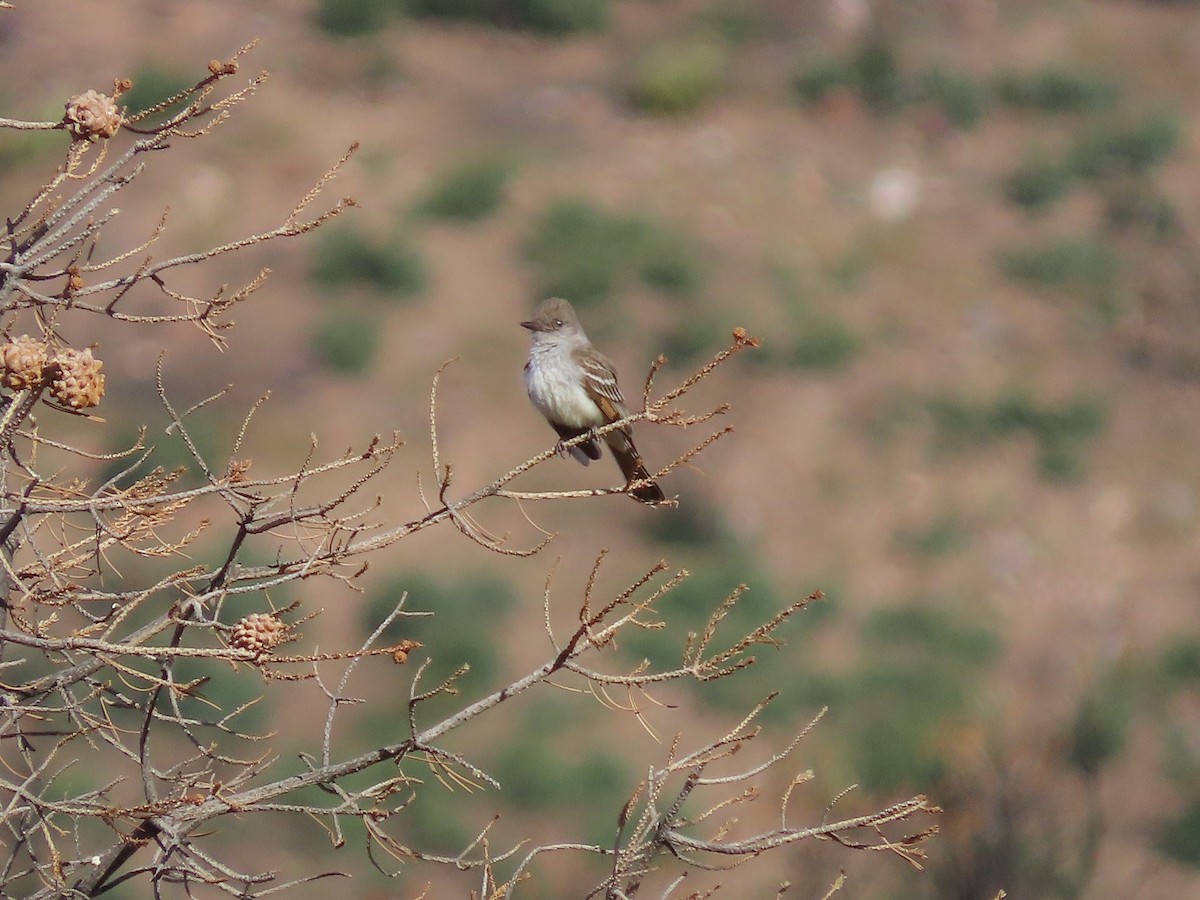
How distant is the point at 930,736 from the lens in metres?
13.4

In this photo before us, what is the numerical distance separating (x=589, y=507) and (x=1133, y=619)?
17.7ft

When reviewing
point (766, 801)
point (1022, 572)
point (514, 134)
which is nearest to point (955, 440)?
point (1022, 572)

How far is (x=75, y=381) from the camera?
3.36 m

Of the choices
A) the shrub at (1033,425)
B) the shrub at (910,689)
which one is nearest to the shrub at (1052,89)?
the shrub at (1033,425)

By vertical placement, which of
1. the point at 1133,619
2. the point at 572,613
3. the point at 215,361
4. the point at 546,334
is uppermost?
the point at 546,334

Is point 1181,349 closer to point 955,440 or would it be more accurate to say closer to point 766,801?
point 955,440

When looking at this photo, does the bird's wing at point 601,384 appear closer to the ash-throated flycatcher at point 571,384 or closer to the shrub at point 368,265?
the ash-throated flycatcher at point 571,384

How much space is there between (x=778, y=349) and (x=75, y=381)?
14.6m

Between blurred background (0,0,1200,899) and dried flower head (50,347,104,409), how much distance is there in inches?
275

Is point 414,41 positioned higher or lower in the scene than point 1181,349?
higher

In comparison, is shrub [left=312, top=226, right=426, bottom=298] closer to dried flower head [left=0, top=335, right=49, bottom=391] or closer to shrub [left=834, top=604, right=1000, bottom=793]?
shrub [left=834, top=604, right=1000, bottom=793]

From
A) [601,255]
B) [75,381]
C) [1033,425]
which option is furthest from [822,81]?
[75,381]

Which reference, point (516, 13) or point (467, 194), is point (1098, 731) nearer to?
point (467, 194)

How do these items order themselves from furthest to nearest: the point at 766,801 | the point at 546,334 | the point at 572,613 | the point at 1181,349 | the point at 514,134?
the point at 514,134 < the point at 1181,349 < the point at 572,613 < the point at 766,801 < the point at 546,334
